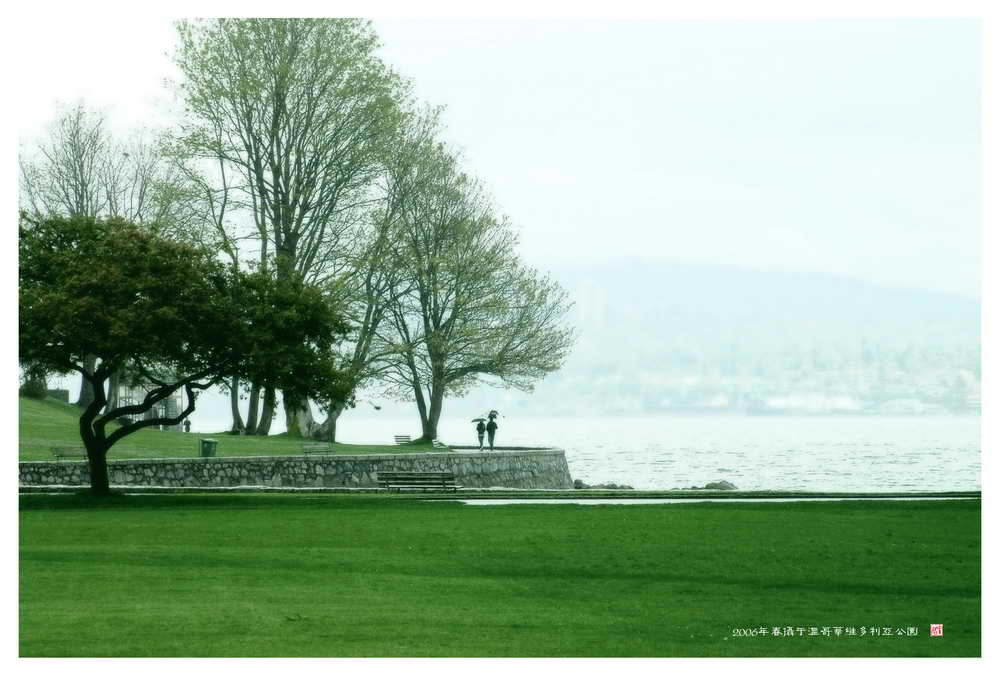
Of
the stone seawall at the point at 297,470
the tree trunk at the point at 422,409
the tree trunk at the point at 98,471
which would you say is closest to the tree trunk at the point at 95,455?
the tree trunk at the point at 98,471

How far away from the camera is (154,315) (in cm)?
2995

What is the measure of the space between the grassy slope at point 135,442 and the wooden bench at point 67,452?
0.74 metres

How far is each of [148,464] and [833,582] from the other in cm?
2384

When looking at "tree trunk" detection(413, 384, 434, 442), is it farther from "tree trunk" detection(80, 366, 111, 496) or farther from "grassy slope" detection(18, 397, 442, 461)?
"tree trunk" detection(80, 366, 111, 496)

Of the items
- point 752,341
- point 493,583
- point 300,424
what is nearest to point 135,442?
point 300,424

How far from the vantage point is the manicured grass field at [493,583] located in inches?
624

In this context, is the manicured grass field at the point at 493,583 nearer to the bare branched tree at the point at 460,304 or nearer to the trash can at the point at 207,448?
the trash can at the point at 207,448

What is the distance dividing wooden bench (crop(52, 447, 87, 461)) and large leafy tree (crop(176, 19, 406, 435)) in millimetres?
10529

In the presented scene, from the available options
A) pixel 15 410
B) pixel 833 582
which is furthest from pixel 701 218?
pixel 15 410

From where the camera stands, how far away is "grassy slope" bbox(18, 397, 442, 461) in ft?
145

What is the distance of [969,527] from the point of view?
25.2 meters

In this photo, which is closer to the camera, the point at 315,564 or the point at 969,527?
the point at 315,564

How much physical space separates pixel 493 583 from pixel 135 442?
32.9 meters
